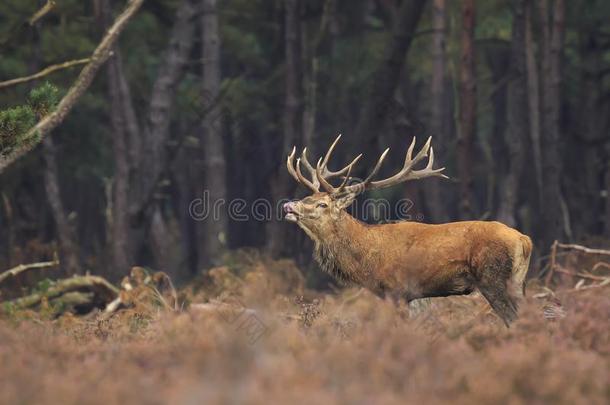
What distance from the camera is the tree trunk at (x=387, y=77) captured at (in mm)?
18328

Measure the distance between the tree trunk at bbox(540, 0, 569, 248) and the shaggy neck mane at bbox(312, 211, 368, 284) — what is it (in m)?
9.33

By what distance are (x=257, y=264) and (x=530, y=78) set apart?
301 inches

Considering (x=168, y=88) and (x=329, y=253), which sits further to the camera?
(x=168, y=88)

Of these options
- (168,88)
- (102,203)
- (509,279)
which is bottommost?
(102,203)

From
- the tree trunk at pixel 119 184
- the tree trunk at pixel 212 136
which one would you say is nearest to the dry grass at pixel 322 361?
the tree trunk at pixel 119 184

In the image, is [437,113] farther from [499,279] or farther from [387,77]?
[499,279]

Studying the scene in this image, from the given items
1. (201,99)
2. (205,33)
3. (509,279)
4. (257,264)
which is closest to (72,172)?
(201,99)

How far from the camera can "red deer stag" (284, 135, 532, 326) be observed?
10656mm

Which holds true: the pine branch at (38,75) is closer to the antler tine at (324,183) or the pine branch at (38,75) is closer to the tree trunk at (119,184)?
the antler tine at (324,183)

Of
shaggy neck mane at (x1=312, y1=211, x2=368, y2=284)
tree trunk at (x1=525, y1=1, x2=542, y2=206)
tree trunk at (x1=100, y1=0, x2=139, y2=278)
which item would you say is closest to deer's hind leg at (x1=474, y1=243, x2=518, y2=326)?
shaggy neck mane at (x1=312, y1=211, x2=368, y2=284)

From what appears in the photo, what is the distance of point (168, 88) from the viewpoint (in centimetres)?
1978

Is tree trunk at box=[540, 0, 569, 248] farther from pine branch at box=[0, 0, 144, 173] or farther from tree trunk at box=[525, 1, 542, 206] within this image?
pine branch at box=[0, 0, 144, 173]

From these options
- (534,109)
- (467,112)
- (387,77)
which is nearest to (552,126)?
(467,112)

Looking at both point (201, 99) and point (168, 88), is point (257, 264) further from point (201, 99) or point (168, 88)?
point (201, 99)
